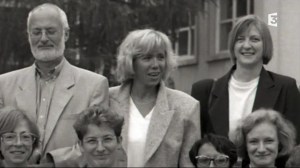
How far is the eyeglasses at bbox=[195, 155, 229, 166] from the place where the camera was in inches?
255

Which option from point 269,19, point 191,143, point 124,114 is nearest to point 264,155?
point 191,143

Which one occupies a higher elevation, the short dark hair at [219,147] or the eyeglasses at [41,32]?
the eyeglasses at [41,32]

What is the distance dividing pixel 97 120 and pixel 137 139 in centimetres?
51

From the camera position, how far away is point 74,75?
22.3ft

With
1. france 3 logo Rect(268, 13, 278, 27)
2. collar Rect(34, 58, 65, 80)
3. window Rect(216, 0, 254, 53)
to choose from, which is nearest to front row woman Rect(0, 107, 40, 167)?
collar Rect(34, 58, 65, 80)

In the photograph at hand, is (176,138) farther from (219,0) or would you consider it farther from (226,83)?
(219,0)

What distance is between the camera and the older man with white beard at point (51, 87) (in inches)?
260

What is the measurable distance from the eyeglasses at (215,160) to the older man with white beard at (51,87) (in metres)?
0.80

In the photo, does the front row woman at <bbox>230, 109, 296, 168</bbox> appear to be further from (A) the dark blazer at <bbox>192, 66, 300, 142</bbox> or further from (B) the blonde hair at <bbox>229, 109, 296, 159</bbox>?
(A) the dark blazer at <bbox>192, 66, 300, 142</bbox>

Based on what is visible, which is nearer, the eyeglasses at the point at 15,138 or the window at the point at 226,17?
the eyeglasses at the point at 15,138

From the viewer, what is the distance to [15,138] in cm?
629

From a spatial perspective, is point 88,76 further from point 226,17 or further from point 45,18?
point 226,17

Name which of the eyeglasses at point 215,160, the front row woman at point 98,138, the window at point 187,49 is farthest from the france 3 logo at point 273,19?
the window at point 187,49

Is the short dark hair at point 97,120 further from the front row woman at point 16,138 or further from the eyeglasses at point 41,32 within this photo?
the eyeglasses at point 41,32
